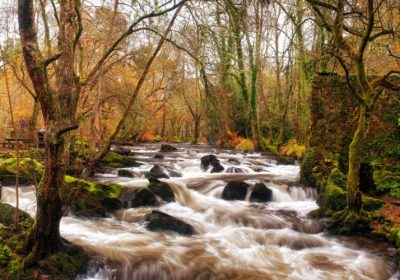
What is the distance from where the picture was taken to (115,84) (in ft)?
71.9

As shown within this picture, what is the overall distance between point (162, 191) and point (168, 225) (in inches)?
102

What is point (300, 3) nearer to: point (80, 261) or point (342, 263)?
point (342, 263)

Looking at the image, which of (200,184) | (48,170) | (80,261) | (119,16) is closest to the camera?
(48,170)

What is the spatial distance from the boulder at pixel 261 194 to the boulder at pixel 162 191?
2512mm

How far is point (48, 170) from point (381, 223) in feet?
23.4

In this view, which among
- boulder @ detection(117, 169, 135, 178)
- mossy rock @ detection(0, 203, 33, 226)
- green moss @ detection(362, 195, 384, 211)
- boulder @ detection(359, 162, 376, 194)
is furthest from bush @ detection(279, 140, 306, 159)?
mossy rock @ detection(0, 203, 33, 226)

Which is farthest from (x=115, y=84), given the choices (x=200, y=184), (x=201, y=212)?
(x=201, y=212)

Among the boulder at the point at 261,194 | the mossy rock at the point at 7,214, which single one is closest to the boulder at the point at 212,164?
the boulder at the point at 261,194

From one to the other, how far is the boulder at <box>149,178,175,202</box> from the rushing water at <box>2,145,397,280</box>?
285 mm

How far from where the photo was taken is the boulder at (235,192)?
12.0m

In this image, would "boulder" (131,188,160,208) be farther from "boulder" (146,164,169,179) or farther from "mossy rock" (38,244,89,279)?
"mossy rock" (38,244,89,279)

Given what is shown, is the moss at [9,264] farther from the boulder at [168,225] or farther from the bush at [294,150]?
the bush at [294,150]

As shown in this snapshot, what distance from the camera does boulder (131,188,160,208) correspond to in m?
10.5

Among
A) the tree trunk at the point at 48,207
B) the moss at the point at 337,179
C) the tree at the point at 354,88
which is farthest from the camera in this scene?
the moss at the point at 337,179
